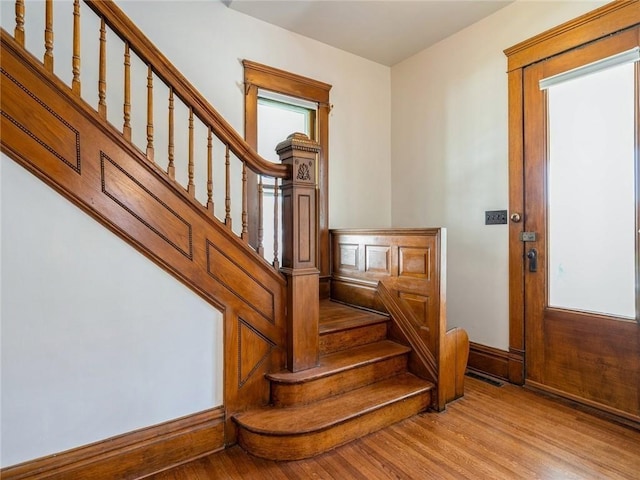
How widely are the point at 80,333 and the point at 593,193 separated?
3.11 meters

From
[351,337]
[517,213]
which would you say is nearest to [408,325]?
[351,337]

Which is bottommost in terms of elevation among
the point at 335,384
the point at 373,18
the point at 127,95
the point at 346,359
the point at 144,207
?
the point at 335,384

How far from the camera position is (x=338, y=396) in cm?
217

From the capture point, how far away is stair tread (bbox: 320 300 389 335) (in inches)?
98.4

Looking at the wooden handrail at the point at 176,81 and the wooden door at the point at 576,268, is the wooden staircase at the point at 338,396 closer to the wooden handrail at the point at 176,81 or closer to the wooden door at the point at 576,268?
the wooden door at the point at 576,268

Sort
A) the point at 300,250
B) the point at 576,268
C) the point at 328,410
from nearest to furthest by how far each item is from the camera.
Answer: the point at 328,410 → the point at 300,250 → the point at 576,268

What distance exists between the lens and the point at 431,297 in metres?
2.34

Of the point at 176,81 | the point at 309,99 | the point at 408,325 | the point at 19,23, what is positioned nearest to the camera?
the point at 19,23

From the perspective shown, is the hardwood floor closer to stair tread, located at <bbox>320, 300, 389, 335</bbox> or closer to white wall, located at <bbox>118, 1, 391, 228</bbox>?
stair tread, located at <bbox>320, 300, 389, 335</bbox>

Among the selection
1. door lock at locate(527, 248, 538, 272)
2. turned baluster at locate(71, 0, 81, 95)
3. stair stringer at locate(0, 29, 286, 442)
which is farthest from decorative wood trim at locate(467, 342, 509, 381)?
turned baluster at locate(71, 0, 81, 95)

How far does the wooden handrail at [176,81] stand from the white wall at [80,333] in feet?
2.51

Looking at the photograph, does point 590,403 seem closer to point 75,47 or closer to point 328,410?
point 328,410

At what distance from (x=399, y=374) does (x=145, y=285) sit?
1.77 m

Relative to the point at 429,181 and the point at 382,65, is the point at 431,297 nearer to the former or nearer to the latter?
the point at 429,181
